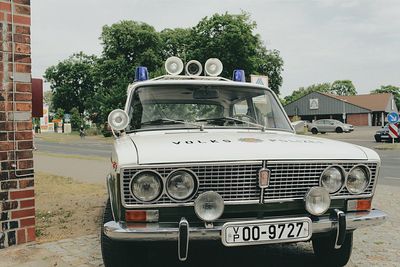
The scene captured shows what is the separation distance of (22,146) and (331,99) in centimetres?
6921

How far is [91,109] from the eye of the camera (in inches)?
2739

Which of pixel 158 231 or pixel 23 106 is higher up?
pixel 23 106

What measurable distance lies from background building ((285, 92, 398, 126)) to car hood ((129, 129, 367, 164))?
6303cm

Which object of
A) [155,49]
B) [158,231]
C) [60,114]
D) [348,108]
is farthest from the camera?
[60,114]

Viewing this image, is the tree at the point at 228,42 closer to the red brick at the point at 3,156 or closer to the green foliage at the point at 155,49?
the green foliage at the point at 155,49

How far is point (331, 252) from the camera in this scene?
4152 mm

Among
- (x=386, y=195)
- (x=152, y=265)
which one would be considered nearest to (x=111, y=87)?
(x=386, y=195)

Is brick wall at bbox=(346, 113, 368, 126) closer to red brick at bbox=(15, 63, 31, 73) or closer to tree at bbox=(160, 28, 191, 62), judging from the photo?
tree at bbox=(160, 28, 191, 62)

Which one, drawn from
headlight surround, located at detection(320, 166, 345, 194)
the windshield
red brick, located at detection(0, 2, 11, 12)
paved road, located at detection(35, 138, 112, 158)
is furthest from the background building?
headlight surround, located at detection(320, 166, 345, 194)

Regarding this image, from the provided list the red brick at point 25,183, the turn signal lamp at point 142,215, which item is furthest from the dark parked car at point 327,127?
the turn signal lamp at point 142,215

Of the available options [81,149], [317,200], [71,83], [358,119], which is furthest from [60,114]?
[317,200]

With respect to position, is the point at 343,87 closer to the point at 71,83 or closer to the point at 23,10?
the point at 71,83

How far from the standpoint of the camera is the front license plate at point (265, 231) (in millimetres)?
3123

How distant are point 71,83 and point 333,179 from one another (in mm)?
83160
